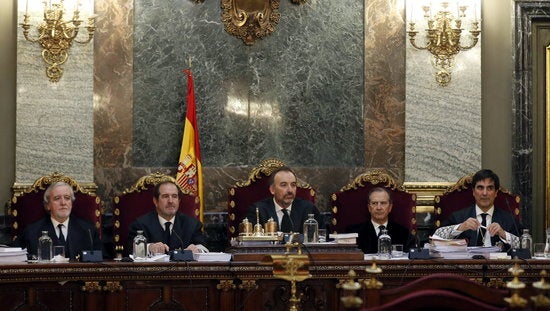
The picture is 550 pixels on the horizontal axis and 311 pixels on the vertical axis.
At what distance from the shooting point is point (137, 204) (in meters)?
8.65

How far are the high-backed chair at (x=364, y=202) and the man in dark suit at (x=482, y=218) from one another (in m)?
0.37

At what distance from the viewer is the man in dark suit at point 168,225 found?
8180 millimetres

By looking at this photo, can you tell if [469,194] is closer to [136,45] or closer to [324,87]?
[324,87]

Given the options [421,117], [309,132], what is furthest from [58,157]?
[421,117]

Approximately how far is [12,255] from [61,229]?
1.00 m

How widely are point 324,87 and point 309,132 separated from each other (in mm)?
408

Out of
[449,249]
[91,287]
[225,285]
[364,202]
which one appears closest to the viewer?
[91,287]

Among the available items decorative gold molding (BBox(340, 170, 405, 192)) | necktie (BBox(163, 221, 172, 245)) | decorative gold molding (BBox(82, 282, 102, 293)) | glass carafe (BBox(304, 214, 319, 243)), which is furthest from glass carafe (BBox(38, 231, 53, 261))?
decorative gold molding (BBox(340, 170, 405, 192))

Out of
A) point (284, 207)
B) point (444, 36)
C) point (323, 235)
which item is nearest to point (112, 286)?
point (323, 235)

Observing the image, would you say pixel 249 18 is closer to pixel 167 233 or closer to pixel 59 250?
pixel 167 233

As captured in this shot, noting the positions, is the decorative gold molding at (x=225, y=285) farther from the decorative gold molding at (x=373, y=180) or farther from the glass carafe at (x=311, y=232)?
the decorative gold molding at (x=373, y=180)

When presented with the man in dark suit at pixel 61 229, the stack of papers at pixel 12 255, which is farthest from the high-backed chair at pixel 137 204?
the stack of papers at pixel 12 255

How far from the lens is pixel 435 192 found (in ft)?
30.9

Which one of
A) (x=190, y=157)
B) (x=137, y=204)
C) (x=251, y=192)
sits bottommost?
(x=137, y=204)
